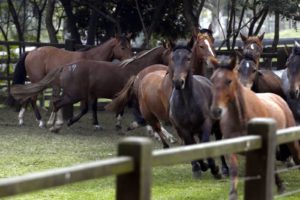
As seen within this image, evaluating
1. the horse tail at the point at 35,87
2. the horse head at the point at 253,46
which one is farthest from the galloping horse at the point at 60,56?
the horse head at the point at 253,46

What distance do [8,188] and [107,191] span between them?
577cm

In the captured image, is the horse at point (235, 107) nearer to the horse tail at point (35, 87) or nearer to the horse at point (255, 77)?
the horse at point (255, 77)

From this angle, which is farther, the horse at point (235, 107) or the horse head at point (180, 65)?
the horse head at point (180, 65)

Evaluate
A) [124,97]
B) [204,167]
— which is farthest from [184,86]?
[124,97]

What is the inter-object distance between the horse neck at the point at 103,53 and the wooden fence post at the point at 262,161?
1194cm

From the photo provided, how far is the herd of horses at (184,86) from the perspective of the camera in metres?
7.50

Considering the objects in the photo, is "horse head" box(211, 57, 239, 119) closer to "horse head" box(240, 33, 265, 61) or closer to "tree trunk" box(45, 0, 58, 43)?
"horse head" box(240, 33, 265, 61)

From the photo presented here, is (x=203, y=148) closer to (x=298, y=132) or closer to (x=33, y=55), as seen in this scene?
(x=298, y=132)

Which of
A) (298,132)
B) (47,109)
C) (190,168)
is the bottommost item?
(47,109)

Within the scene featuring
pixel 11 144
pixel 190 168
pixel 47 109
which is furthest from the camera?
pixel 47 109

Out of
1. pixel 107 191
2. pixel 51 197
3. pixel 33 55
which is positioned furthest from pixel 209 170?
pixel 33 55

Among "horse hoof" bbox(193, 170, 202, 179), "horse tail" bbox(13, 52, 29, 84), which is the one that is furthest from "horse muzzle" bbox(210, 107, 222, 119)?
"horse tail" bbox(13, 52, 29, 84)

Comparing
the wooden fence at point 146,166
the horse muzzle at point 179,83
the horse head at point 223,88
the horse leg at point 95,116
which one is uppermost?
the wooden fence at point 146,166

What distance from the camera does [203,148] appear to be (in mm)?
3824
